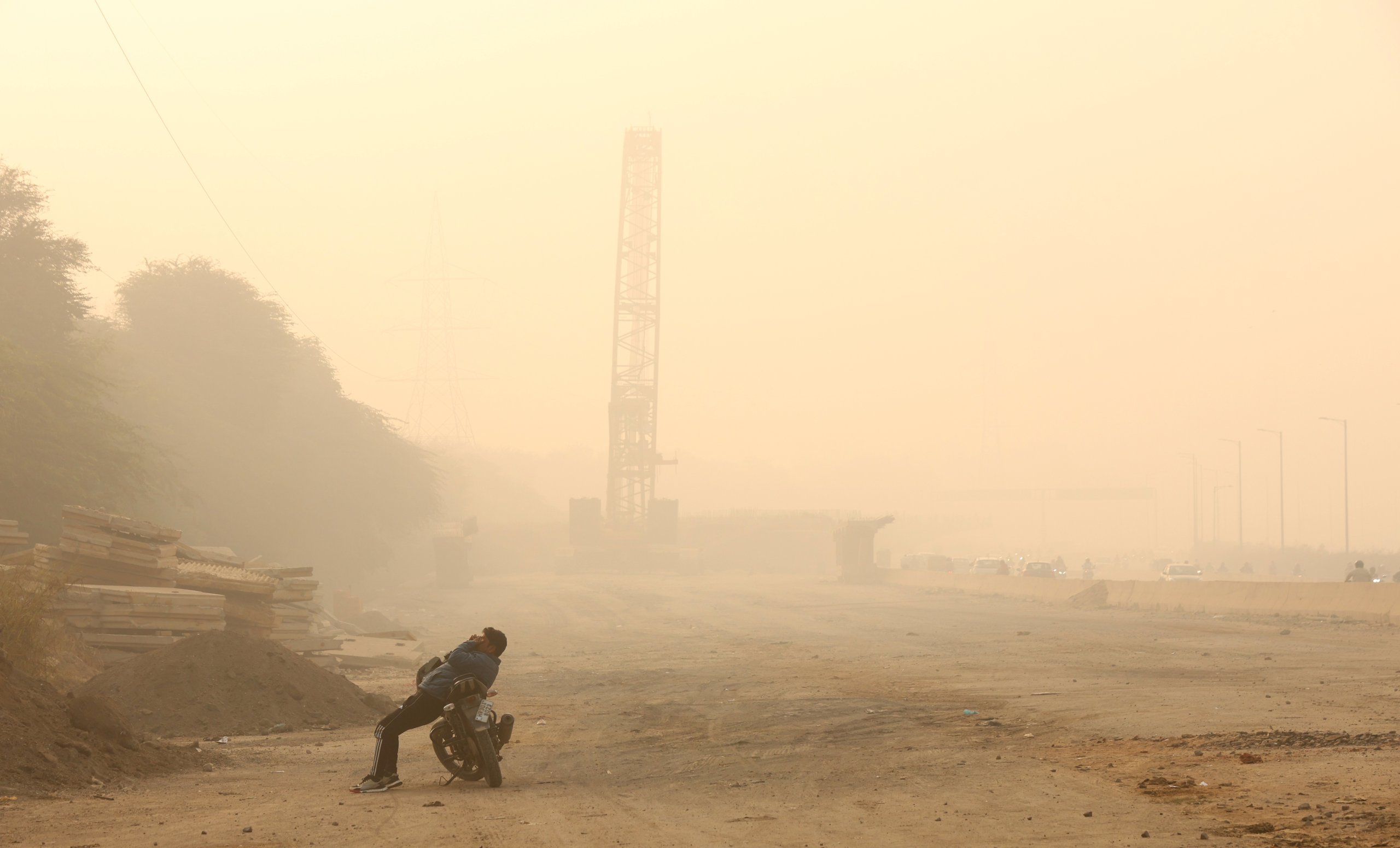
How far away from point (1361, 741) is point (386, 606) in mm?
43010

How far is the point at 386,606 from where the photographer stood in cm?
4959

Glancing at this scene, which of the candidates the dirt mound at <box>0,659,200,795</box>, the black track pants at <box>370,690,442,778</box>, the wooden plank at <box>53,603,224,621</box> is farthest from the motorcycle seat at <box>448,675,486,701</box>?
the wooden plank at <box>53,603,224,621</box>

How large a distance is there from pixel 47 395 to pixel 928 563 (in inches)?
2862

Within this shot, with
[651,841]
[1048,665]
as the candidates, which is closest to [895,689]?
[1048,665]

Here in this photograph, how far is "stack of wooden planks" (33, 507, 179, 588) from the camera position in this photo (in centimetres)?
1977

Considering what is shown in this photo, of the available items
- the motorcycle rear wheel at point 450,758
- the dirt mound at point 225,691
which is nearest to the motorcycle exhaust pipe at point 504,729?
the motorcycle rear wheel at point 450,758

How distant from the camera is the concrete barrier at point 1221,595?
103ft

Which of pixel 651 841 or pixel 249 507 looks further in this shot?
pixel 249 507

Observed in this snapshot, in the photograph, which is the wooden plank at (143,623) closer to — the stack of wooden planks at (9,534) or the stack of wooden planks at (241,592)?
the stack of wooden planks at (241,592)

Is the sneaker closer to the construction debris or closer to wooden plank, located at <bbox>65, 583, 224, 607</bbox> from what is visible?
the construction debris

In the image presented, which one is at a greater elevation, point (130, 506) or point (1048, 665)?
point (130, 506)

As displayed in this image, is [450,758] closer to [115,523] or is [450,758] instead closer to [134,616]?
[134,616]

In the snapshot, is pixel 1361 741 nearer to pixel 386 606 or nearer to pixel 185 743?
pixel 185 743

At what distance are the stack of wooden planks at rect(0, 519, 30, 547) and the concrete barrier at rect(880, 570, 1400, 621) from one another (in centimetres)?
3015
